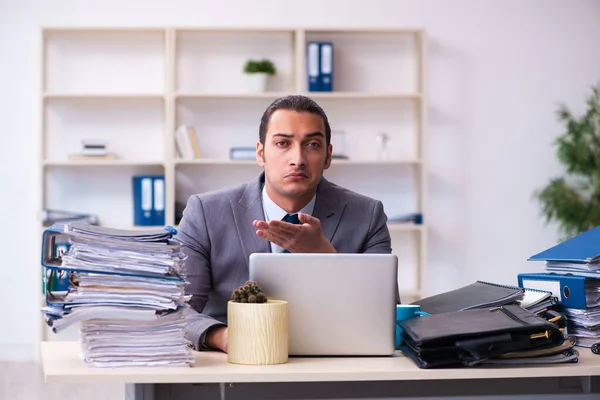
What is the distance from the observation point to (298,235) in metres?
2.10

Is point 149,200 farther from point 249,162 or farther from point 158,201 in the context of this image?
point 249,162

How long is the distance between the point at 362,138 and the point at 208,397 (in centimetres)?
364

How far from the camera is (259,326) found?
5.53 feet

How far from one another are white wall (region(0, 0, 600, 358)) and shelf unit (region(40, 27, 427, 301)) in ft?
0.43

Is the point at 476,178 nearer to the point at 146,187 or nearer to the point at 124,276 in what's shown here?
the point at 146,187

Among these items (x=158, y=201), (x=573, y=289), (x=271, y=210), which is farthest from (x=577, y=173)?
(x=573, y=289)

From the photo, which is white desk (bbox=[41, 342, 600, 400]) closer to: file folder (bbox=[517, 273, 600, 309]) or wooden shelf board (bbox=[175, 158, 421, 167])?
file folder (bbox=[517, 273, 600, 309])

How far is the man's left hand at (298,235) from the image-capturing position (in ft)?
Answer: 6.67

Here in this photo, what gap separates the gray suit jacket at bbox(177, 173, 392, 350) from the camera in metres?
2.40

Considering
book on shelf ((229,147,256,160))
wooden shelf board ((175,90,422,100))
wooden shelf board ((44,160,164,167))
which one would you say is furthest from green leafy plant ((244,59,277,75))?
wooden shelf board ((44,160,164,167))

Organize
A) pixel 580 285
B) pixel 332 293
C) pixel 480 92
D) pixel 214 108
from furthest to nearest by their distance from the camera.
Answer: pixel 480 92 < pixel 214 108 < pixel 580 285 < pixel 332 293

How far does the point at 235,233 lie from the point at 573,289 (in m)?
0.96

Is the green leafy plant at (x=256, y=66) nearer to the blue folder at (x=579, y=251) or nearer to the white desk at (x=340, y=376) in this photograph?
the blue folder at (x=579, y=251)

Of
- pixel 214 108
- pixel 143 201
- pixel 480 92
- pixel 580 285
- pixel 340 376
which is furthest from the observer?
pixel 480 92
